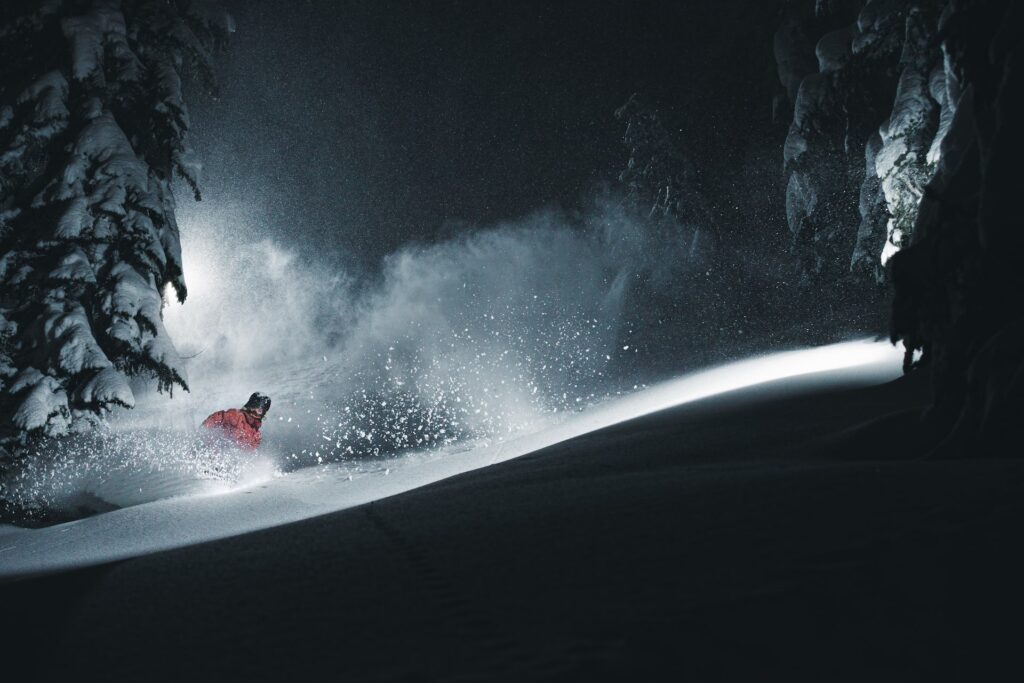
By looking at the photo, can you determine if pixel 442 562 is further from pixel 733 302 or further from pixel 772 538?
pixel 733 302

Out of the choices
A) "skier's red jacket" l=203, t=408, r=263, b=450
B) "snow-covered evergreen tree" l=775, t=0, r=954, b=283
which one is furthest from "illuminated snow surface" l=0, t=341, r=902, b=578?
"snow-covered evergreen tree" l=775, t=0, r=954, b=283

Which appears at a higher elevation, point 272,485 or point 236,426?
point 236,426

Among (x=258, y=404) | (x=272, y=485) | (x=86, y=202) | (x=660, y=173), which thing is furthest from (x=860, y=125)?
(x=86, y=202)

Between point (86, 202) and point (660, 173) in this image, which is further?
point (660, 173)

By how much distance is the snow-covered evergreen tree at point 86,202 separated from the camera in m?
10.5

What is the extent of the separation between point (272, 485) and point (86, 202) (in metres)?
6.78

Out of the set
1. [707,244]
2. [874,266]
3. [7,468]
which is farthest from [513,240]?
[7,468]

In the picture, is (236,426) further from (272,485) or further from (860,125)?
(860,125)

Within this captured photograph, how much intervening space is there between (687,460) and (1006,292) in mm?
2254

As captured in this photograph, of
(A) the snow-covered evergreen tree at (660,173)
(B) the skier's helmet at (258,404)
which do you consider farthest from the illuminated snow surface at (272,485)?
(A) the snow-covered evergreen tree at (660,173)

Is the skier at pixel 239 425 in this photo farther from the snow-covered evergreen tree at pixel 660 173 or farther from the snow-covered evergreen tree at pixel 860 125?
the snow-covered evergreen tree at pixel 660 173

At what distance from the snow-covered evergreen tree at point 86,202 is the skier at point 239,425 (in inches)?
72.7

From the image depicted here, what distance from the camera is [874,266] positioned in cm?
1281

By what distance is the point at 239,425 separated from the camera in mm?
9641
